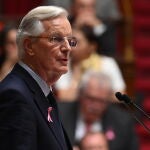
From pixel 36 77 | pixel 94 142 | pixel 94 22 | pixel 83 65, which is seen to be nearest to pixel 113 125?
pixel 94 142

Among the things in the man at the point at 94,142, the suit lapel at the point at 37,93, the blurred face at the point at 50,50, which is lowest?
the man at the point at 94,142

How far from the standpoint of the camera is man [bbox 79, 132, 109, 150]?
13.0 feet

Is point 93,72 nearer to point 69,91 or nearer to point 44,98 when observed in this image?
point 69,91

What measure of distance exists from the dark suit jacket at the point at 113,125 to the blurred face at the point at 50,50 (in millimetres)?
1850

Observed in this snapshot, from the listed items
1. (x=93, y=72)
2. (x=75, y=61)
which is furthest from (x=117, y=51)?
(x=93, y=72)

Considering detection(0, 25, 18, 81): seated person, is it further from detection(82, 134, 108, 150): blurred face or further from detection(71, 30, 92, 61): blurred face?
detection(82, 134, 108, 150): blurred face

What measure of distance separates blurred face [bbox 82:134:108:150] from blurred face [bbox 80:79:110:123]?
405 millimetres

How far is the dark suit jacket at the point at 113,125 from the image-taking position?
4.34 meters

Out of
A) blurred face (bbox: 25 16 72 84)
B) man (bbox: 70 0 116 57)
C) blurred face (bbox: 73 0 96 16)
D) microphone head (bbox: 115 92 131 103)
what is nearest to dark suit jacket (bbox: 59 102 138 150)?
man (bbox: 70 0 116 57)

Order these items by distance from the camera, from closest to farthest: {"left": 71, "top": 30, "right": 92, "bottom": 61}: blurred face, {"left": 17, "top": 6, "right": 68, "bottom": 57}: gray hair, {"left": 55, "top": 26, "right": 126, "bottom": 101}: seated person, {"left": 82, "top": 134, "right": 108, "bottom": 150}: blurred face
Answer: {"left": 17, "top": 6, "right": 68, "bottom": 57}: gray hair
{"left": 82, "top": 134, "right": 108, "bottom": 150}: blurred face
{"left": 55, "top": 26, "right": 126, "bottom": 101}: seated person
{"left": 71, "top": 30, "right": 92, "bottom": 61}: blurred face

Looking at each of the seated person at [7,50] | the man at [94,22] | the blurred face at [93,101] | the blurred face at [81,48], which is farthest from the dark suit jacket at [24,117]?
the man at [94,22]

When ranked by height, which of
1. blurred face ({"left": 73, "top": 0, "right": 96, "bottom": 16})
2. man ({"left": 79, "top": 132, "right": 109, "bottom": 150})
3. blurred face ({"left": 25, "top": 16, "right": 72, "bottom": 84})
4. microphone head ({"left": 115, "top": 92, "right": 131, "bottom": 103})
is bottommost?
man ({"left": 79, "top": 132, "right": 109, "bottom": 150})

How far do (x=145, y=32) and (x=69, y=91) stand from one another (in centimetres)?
223

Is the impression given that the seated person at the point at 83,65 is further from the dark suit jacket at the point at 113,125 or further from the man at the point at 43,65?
the man at the point at 43,65
